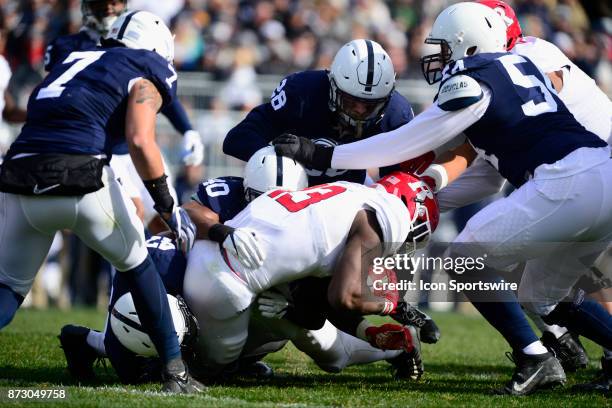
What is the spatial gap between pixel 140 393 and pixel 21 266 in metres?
0.79

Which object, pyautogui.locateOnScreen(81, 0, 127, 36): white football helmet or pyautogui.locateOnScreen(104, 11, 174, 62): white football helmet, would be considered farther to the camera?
pyautogui.locateOnScreen(81, 0, 127, 36): white football helmet

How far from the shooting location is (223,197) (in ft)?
17.5

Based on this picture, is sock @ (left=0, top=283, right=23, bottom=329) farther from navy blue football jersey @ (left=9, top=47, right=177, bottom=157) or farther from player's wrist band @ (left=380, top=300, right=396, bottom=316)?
player's wrist band @ (left=380, top=300, right=396, bottom=316)

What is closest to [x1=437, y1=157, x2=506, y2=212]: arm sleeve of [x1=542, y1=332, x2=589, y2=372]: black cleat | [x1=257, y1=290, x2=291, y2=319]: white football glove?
[x1=542, y1=332, x2=589, y2=372]: black cleat

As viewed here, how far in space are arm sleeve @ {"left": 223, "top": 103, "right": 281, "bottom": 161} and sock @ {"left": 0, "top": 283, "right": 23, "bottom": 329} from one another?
1.78 metres

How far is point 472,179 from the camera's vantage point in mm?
5977

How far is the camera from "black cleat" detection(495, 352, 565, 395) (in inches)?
187

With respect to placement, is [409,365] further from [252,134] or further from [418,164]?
[252,134]

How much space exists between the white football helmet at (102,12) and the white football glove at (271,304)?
3.07 meters

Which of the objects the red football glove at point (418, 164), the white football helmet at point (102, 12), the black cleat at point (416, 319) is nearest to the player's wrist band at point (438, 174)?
the red football glove at point (418, 164)

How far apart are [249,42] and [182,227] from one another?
27.1 ft

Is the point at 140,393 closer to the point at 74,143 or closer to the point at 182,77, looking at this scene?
the point at 74,143

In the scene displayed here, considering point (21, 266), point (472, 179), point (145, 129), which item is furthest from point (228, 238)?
point (472, 179)

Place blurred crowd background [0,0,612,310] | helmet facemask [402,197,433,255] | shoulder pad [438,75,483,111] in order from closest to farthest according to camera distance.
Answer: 1. shoulder pad [438,75,483,111]
2. helmet facemask [402,197,433,255]
3. blurred crowd background [0,0,612,310]
